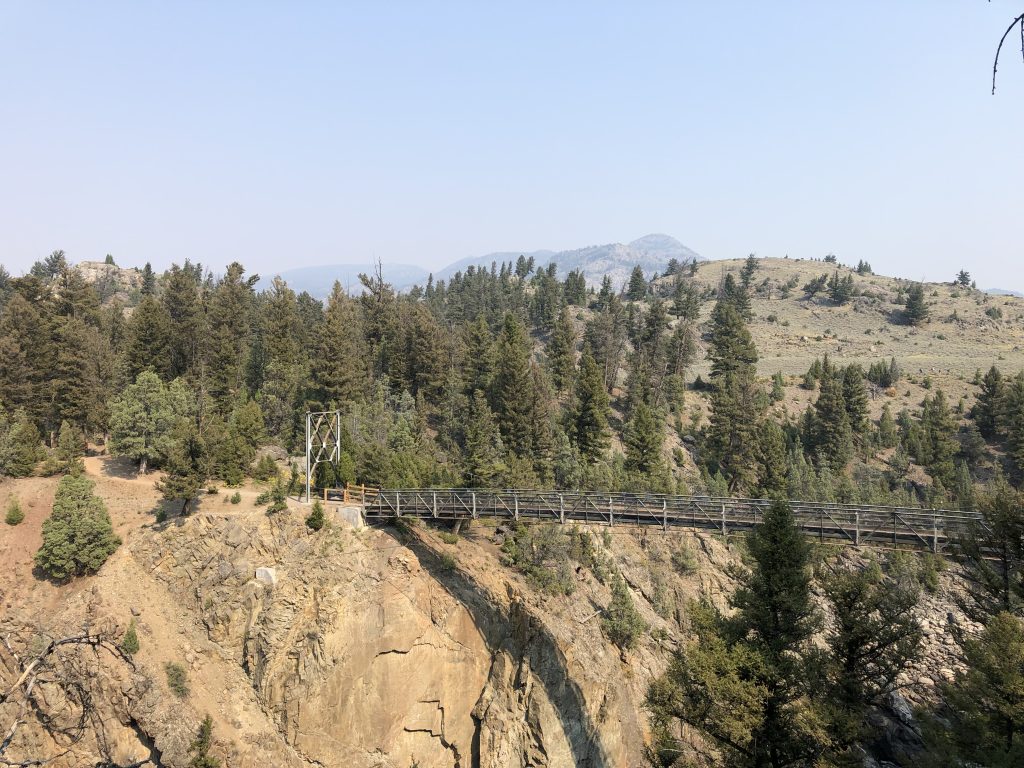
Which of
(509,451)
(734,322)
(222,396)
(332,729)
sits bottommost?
(332,729)

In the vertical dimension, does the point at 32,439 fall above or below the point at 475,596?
above

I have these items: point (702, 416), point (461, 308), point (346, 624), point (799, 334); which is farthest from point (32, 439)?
point (799, 334)

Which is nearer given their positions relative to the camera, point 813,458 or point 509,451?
point 509,451

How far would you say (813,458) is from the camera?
69500 mm

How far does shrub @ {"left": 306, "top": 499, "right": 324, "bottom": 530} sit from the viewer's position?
3550 centimetres

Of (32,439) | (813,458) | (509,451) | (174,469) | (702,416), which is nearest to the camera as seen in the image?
(174,469)

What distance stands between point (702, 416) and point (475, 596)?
51.9 meters

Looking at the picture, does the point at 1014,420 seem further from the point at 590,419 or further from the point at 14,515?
the point at 14,515

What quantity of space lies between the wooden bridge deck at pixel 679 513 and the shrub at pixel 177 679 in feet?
39.9

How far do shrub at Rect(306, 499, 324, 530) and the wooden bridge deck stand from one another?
9.01 ft

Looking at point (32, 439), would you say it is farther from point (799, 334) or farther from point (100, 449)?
point (799, 334)

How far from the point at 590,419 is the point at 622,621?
22.3 meters

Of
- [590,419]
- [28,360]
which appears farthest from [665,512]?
[28,360]

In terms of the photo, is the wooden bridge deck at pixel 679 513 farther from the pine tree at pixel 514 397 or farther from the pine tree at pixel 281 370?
the pine tree at pixel 281 370
